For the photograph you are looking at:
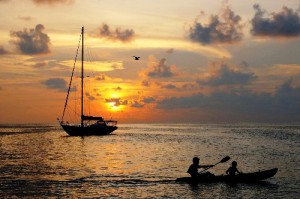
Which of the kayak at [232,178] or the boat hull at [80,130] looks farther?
the boat hull at [80,130]

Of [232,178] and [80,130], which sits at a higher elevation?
[80,130]

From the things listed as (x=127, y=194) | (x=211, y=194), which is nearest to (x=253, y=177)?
(x=211, y=194)

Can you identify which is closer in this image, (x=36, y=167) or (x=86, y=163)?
(x=36, y=167)

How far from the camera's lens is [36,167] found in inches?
1961

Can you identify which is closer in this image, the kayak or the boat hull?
the kayak

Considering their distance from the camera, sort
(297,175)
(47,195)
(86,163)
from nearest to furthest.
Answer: (47,195), (297,175), (86,163)

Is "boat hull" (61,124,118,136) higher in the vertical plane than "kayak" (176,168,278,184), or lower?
higher

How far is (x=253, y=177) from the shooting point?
37.6m

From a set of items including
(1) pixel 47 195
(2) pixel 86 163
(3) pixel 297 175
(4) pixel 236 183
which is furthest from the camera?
(2) pixel 86 163

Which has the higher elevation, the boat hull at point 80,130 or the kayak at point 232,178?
the boat hull at point 80,130

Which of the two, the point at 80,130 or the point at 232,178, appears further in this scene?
the point at 80,130

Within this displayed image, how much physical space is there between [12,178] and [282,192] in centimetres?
2502

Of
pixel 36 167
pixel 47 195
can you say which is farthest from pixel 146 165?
pixel 47 195

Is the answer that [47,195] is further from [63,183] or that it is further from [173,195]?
[173,195]
